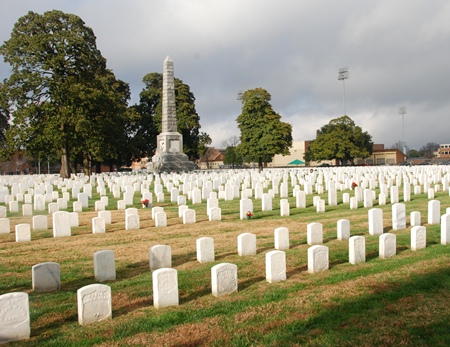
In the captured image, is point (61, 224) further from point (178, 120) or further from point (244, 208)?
point (178, 120)

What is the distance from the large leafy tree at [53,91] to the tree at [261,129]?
20.5 metres

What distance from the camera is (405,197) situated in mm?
16484

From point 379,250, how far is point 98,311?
5.28m

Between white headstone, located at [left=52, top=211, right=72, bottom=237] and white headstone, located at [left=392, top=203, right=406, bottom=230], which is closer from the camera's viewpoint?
white headstone, located at [left=392, top=203, right=406, bottom=230]

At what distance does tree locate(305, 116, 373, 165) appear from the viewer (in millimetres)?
57250

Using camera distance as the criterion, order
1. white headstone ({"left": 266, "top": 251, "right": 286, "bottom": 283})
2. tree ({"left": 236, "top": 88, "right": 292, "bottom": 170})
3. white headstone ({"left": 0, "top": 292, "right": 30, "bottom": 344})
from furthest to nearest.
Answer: tree ({"left": 236, "top": 88, "right": 292, "bottom": 170})
white headstone ({"left": 266, "top": 251, "right": 286, "bottom": 283})
white headstone ({"left": 0, "top": 292, "right": 30, "bottom": 344})

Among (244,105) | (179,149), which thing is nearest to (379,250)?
(179,149)

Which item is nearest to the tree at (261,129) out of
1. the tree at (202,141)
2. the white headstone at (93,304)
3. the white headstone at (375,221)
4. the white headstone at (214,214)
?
the tree at (202,141)

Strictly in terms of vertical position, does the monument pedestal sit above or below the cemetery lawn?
above

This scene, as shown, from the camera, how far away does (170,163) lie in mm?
39125

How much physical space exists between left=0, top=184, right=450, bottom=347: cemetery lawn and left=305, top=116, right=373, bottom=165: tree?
48704mm

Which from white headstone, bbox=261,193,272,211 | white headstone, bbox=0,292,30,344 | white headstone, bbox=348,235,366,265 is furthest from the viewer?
white headstone, bbox=261,193,272,211

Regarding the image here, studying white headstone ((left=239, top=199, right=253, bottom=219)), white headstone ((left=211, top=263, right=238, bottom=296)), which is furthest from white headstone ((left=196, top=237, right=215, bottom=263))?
white headstone ((left=239, top=199, right=253, bottom=219))

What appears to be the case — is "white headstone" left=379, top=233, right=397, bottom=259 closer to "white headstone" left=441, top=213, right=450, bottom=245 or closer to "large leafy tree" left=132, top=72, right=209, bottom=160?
"white headstone" left=441, top=213, right=450, bottom=245
